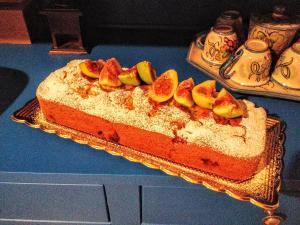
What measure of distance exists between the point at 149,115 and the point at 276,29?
60 centimetres

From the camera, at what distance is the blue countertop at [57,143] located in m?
0.90

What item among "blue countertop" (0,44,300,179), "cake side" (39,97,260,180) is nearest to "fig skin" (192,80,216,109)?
"cake side" (39,97,260,180)

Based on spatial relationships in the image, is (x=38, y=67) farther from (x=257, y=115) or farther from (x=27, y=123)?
(x=257, y=115)

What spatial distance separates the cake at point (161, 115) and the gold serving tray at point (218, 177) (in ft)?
0.06

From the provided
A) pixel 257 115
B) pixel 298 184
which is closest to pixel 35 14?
pixel 257 115

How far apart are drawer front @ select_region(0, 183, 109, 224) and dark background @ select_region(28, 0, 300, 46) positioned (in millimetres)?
691

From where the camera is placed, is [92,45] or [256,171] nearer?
[256,171]

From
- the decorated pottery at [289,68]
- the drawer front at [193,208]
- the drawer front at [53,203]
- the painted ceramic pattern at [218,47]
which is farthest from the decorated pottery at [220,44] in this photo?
the drawer front at [53,203]

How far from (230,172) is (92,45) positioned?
2.93 ft

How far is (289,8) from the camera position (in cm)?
132

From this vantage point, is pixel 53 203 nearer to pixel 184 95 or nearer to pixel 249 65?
pixel 184 95

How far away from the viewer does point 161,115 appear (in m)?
0.90

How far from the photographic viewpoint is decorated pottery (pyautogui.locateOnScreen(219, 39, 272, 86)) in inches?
41.6

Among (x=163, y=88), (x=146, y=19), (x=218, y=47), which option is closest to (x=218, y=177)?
(x=163, y=88)
